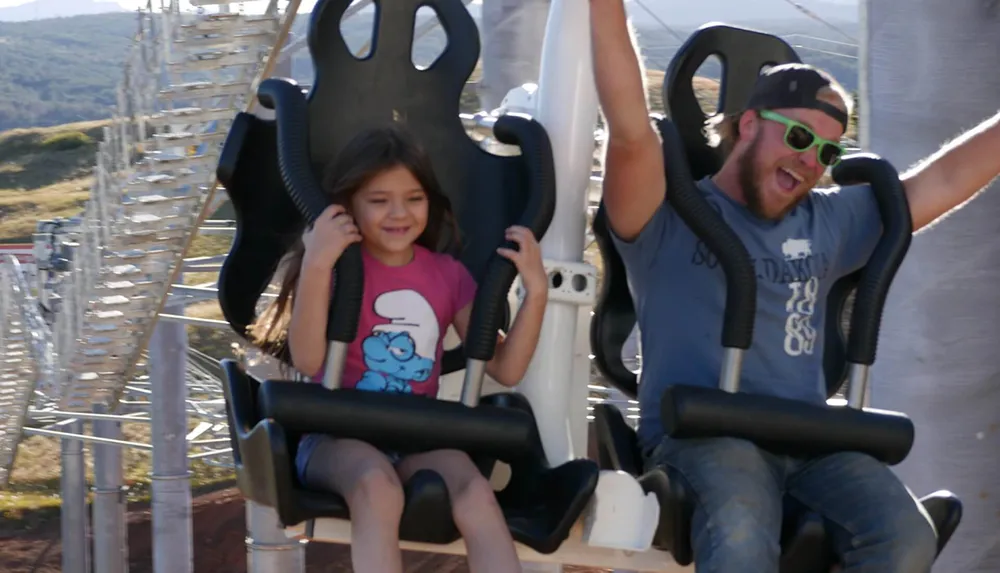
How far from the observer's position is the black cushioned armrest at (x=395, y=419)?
2.30 metres

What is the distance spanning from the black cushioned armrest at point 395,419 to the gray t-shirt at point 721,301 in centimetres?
29

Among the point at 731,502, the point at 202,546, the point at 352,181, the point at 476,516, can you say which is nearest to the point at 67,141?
the point at 202,546

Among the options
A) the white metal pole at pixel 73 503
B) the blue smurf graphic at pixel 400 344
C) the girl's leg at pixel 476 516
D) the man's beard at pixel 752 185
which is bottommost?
the white metal pole at pixel 73 503

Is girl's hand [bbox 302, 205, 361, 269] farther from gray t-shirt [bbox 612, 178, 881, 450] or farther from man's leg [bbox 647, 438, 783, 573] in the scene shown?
man's leg [bbox 647, 438, 783, 573]

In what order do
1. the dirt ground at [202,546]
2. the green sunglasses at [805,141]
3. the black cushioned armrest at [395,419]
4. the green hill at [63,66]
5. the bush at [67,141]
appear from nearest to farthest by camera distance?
the black cushioned armrest at [395,419] < the green sunglasses at [805,141] < the dirt ground at [202,546] < the bush at [67,141] < the green hill at [63,66]

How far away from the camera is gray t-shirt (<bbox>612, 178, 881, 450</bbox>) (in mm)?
2527

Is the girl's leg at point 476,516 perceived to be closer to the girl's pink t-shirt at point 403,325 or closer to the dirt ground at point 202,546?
the girl's pink t-shirt at point 403,325

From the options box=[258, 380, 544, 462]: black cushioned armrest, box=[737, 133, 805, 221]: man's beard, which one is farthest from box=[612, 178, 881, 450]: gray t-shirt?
box=[258, 380, 544, 462]: black cushioned armrest

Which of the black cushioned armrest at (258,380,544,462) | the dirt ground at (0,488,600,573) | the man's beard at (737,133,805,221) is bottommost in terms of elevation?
the dirt ground at (0,488,600,573)

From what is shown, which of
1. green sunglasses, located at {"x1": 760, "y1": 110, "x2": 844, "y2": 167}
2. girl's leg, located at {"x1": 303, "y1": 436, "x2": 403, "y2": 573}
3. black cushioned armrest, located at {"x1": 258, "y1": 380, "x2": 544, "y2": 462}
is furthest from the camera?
green sunglasses, located at {"x1": 760, "y1": 110, "x2": 844, "y2": 167}

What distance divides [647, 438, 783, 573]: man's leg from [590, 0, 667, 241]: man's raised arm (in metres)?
0.42

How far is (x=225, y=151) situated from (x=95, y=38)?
92.3 m

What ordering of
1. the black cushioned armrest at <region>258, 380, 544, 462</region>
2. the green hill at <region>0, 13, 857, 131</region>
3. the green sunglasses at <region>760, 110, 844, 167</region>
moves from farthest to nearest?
the green hill at <region>0, 13, 857, 131</region> → the green sunglasses at <region>760, 110, 844, 167</region> → the black cushioned armrest at <region>258, 380, 544, 462</region>

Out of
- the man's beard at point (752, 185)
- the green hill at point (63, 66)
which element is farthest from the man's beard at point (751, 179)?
the green hill at point (63, 66)
